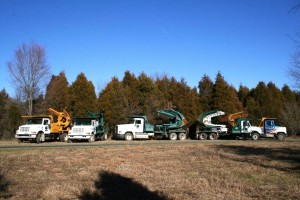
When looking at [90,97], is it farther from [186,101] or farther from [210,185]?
[210,185]

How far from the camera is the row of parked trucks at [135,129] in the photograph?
3003 centimetres

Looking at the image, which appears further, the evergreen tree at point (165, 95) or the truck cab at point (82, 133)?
the evergreen tree at point (165, 95)

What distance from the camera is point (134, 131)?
111 ft

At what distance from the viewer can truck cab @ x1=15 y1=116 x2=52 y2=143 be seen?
29031 mm

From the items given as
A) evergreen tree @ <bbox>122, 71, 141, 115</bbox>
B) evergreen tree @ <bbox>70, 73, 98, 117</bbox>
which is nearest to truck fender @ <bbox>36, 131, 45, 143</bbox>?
evergreen tree @ <bbox>70, 73, 98, 117</bbox>

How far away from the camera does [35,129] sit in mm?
29328

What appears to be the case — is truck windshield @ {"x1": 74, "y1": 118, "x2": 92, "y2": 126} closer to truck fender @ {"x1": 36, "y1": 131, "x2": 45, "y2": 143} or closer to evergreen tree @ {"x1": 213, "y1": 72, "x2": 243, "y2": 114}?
truck fender @ {"x1": 36, "y1": 131, "x2": 45, "y2": 143}

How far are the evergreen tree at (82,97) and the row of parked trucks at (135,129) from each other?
3.72 m

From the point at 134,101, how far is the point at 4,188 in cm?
3349

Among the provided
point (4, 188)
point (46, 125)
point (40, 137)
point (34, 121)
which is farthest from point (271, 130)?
point (4, 188)

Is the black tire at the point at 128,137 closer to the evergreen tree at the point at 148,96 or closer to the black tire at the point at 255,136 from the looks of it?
the evergreen tree at the point at 148,96

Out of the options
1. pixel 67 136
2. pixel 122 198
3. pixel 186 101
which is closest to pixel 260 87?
pixel 186 101

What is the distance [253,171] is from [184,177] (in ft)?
9.21

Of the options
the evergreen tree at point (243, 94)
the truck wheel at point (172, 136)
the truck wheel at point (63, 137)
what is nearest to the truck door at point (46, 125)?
the truck wheel at point (63, 137)
